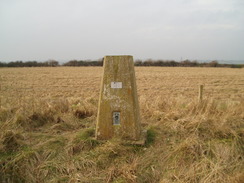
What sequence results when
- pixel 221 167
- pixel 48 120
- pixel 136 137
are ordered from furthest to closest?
pixel 48 120 → pixel 136 137 → pixel 221 167

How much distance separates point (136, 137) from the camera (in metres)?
4.06

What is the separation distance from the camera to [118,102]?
404 centimetres

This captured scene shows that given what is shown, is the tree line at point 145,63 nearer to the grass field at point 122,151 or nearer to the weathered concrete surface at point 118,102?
the grass field at point 122,151

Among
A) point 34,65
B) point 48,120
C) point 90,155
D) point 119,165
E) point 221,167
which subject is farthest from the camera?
point 34,65

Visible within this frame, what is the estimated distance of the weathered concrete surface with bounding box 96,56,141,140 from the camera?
4.00 metres

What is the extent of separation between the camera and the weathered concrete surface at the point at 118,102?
13.1 feet

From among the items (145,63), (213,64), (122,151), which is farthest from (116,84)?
(213,64)

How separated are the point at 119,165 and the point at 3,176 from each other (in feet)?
5.77

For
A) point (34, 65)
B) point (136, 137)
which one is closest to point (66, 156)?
point (136, 137)

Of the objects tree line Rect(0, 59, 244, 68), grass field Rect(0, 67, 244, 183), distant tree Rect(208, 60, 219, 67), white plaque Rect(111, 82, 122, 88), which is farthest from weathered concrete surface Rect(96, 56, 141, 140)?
distant tree Rect(208, 60, 219, 67)

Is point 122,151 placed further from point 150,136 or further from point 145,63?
point 145,63

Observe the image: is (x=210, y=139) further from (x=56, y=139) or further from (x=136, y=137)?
(x=56, y=139)

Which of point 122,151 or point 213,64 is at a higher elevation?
point 213,64

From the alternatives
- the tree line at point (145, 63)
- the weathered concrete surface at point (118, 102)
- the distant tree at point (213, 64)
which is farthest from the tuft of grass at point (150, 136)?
the distant tree at point (213, 64)
